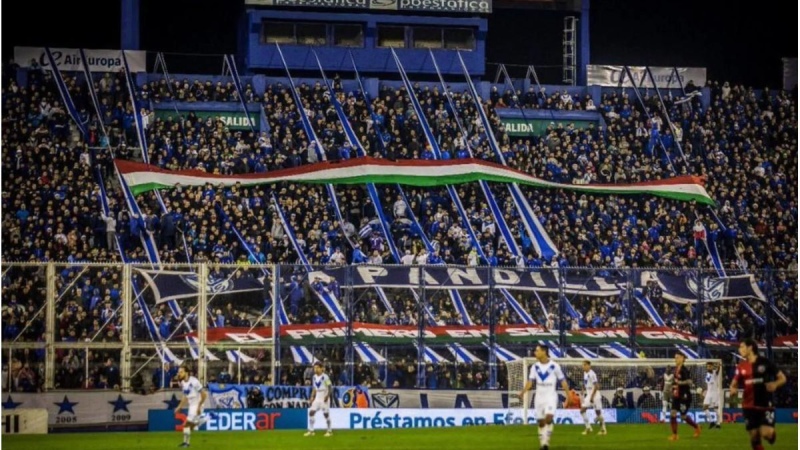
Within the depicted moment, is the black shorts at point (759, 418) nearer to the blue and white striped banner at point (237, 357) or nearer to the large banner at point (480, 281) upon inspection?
the large banner at point (480, 281)

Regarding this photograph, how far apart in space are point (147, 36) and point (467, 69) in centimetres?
1430

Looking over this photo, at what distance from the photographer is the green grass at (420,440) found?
92.1 feet

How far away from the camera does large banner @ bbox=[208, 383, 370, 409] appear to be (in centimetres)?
3641

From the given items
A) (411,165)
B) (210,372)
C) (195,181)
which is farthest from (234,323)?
(411,165)

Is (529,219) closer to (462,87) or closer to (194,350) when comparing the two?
(462,87)

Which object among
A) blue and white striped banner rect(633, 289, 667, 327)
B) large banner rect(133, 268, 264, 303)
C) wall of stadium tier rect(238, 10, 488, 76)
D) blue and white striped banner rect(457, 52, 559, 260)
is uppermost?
wall of stadium tier rect(238, 10, 488, 76)

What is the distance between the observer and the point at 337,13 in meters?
59.7

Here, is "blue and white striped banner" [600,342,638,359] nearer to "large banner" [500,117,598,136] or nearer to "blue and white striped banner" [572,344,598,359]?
"blue and white striped banner" [572,344,598,359]

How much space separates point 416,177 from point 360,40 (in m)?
10.4

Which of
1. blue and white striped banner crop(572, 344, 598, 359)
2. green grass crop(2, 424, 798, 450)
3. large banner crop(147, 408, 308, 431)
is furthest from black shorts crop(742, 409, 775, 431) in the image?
blue and white striped banner crop(572, 344, 598, 359)

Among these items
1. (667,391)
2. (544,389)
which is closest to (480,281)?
(667,391)

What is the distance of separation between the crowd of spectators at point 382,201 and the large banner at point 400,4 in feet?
15.7

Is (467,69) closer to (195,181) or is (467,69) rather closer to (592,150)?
(592,150)

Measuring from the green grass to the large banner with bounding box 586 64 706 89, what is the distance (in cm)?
2883
